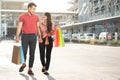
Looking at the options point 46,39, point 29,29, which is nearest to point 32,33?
point 29,29

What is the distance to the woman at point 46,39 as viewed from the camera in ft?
35.5

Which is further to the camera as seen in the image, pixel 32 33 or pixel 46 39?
pixel 46 39

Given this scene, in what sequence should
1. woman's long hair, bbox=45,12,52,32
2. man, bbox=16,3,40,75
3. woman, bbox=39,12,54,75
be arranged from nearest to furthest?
man, bbox=16,3,40,75 → woman, bbox=39,12,54,75 → woman's long hair, bbox=45,12,52,32

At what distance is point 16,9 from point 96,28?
2137 inches

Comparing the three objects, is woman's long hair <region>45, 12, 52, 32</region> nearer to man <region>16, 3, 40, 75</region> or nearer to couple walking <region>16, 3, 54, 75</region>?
couple walking <region>16, 3, 54, 75</region>

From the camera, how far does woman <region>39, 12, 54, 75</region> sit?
426 inches

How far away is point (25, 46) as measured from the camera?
10562 millimetres

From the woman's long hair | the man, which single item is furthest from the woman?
the man

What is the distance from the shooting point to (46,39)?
10.8 meters

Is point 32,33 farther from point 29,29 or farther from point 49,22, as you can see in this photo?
point 49,22

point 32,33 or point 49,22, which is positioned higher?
point 49,22

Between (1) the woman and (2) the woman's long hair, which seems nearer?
(1) the woman

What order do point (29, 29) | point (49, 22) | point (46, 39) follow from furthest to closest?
point (49, 22) < point (46, 39) < point (29, 29)

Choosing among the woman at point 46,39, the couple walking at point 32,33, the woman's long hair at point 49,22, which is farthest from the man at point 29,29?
the woman's long hair at point 49,22
